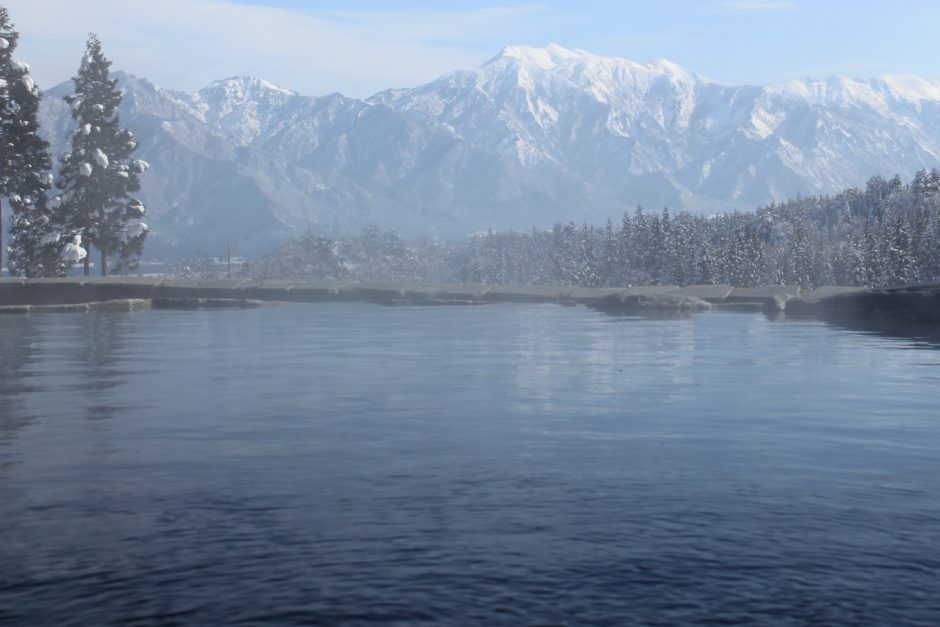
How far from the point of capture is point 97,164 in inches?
2222

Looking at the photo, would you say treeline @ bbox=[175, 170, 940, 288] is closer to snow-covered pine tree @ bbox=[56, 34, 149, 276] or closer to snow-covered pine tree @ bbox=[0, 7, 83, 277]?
snow-covered pine tree @ bbox=[56, 34, 149, 276]

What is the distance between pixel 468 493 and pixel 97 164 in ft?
170

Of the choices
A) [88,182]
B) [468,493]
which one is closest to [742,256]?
[88,182]

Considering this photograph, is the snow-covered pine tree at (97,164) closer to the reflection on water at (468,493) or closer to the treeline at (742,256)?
the reflection on water at (468,493)

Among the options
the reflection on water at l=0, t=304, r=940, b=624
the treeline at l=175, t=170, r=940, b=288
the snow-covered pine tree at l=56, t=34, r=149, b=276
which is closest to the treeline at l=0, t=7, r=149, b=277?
the snow-covered pine tree at l=56, t=34, r=149, b=276

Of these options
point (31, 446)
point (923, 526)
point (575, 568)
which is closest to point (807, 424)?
point (923, 526)

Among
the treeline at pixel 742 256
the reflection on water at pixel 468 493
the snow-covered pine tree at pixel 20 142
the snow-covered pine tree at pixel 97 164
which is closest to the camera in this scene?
the reflection on water at pixel 468 493

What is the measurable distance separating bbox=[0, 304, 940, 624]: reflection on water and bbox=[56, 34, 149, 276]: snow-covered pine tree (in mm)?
40374

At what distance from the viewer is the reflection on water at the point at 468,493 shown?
655 centimetres

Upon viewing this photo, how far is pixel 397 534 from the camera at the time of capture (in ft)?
25.8

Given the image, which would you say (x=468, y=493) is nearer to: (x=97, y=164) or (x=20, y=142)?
(x=20, y=142)

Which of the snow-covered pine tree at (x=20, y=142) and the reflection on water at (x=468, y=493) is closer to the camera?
the reflection on water at (x=468, y=493)

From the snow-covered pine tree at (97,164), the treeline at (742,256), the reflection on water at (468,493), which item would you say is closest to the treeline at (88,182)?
the snow-covered pine tree at (97,164)

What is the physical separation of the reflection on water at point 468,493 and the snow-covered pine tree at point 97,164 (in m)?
40.4
